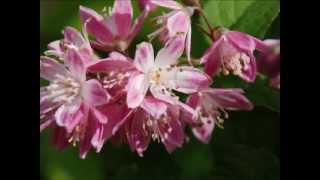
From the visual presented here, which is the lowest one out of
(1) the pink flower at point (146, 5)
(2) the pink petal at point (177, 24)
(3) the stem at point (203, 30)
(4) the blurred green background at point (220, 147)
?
(4) the blurred green background at point (220, 147)

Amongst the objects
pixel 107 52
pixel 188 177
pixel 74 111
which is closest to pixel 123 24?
pixel 107 52

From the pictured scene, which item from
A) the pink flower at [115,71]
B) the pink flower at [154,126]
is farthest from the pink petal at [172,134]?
the pink flower at [115,71]

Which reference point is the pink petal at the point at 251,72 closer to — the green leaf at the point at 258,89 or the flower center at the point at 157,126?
the green leaf at the point at 258,89

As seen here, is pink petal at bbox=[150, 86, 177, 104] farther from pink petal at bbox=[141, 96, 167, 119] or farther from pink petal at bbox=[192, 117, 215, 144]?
pink petal at bbox=[192, 117, 215, 144]

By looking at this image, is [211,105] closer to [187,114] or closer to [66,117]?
[187,114]

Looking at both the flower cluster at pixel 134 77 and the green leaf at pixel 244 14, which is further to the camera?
the green leaf at pixel 244 14

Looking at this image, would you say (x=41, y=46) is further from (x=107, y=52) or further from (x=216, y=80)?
(x=216, y=80)

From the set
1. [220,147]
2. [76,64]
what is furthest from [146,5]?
[220,147]

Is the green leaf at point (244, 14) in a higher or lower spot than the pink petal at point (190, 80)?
higher
